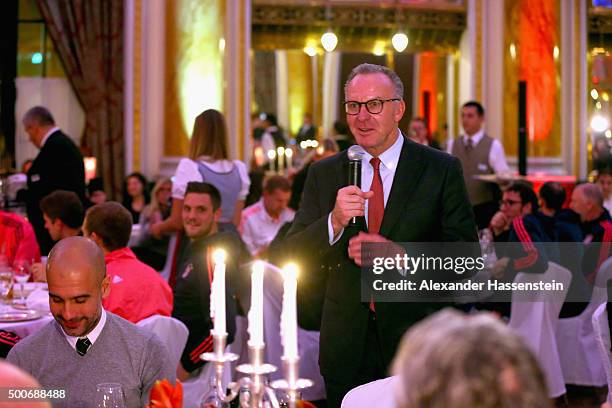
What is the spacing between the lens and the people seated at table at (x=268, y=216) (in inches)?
262

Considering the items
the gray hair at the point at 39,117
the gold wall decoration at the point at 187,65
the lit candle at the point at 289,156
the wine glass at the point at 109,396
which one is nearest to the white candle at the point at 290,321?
the wine glass at the point at 109,396

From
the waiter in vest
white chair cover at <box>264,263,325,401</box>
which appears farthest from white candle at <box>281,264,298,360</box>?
the waiter in vest

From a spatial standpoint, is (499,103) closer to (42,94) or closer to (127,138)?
(127,138)

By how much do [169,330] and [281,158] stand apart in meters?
9.89

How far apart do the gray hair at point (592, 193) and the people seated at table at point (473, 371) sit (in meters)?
5.37

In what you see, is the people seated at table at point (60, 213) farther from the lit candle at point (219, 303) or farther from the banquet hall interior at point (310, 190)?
the lit candle at point (219, 303)

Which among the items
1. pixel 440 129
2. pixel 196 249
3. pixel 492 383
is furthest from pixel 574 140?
pixel 492 383

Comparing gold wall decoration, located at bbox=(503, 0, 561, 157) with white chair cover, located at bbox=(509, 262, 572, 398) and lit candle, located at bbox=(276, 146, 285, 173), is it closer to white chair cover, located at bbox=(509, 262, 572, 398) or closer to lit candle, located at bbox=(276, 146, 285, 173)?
lit candle, located at bbox=(276, 146, 285, 173)

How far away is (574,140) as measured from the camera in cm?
1071

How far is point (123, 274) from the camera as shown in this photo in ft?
12.0

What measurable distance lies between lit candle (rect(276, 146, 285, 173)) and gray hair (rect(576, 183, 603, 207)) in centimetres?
744

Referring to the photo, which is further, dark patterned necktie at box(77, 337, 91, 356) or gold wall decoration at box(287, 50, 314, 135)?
gold wall decoration at box(287, 50, 314, 135)

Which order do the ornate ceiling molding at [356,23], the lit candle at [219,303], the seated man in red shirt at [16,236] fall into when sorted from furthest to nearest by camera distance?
1. the ornate ceiling molding at [356,23]
2. the seated man in red shirt at [16,236]
3. the lit candle at [219,303]

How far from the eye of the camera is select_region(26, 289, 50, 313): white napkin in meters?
3.99
